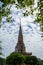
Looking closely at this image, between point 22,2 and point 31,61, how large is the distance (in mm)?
61524

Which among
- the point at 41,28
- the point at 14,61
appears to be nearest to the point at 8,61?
the point at 14,61

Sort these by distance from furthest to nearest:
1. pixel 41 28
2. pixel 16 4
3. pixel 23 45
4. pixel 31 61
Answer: pixel 23 45
pixel 31 61
pixel 41 28
pixel 16 4

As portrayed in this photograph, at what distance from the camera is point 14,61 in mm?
73938

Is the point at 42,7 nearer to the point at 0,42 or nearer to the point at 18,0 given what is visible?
the point at 18,0

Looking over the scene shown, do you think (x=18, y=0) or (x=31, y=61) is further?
(x=31, y=61)

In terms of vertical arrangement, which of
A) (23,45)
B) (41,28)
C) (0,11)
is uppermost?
(0,11)

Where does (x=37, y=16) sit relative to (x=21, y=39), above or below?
above

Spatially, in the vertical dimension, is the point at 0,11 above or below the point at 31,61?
above

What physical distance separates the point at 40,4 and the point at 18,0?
5.49 ft

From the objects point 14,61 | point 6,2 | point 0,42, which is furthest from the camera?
point 14,61

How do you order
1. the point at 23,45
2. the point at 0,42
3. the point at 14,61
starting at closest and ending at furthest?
the point at 0,42, the point at 14,61, the point at 23,45

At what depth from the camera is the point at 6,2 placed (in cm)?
1817

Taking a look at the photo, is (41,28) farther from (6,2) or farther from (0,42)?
(0,42)

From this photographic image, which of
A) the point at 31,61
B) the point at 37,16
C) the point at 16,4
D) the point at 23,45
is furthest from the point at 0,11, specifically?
the point at 23,45
